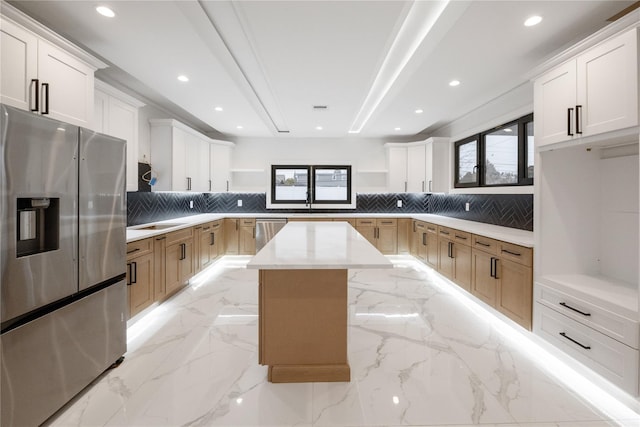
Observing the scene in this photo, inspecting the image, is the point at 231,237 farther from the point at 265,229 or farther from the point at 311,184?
the point at 311,184

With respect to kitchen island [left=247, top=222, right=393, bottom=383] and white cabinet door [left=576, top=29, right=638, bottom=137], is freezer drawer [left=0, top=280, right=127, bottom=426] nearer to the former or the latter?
kitchen island [left=247, top=222, right=393, bottom=383]

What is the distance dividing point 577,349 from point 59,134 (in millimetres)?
3498

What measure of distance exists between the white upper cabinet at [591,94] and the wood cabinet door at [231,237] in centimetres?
464

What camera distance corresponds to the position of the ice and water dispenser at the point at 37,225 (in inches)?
57.3

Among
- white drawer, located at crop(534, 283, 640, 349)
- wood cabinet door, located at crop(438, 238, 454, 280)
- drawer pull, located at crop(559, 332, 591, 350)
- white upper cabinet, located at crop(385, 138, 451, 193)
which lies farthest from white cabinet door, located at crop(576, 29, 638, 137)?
white upper cabinet, located at crop(385, 138, 451, 193)

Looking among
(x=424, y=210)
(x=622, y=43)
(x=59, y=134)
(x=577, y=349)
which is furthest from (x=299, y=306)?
(x=424, y=210)

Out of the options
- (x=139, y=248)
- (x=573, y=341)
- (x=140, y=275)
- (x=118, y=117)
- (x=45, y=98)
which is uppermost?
(x=118, y=117)

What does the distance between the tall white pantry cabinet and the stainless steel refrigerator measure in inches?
126

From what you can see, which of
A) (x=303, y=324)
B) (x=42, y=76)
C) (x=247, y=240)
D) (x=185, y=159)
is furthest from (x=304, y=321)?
(x=247, y=240)

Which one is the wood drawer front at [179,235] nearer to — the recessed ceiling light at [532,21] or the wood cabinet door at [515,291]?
the wood cabinet door at [515,291]

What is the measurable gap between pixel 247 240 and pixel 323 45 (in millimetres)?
3826

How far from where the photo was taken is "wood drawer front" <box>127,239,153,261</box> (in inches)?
101

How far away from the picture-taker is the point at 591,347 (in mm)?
1853

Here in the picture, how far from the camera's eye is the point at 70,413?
1625 millimetres
